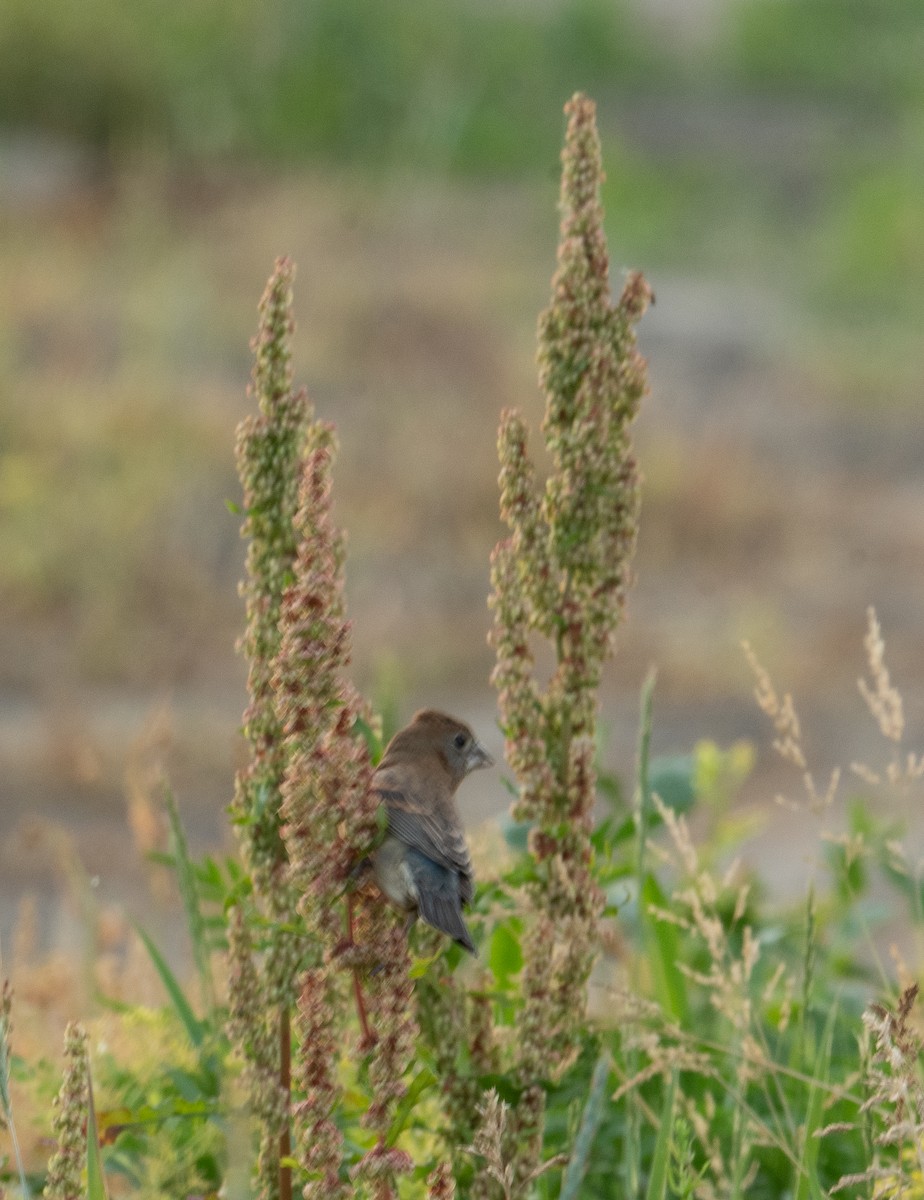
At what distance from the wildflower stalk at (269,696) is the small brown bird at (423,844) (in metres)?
0.13

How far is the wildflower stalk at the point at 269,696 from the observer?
206cm

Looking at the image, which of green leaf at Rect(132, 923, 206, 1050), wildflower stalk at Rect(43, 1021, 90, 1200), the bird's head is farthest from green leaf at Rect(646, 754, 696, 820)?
wildflower stalk at Rect(43, 1021, 90, 1200)

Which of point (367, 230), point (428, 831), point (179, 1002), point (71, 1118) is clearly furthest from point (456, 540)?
point (71, 1118)

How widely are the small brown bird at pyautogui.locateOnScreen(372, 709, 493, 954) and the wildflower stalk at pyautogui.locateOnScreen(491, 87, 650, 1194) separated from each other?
0.15 meters

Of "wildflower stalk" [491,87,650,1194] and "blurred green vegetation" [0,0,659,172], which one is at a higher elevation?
"blurred green vegetation" [0,0,659,172]

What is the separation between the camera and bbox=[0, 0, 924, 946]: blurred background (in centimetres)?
779

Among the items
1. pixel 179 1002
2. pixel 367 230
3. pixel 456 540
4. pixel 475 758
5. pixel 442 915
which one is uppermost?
pixel 367 230

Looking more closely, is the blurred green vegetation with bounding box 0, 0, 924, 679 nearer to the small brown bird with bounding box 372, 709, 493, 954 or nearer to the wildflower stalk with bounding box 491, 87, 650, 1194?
the wildflower stalk with bounding box 491, 87, 650, 1194

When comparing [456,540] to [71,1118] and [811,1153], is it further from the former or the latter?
[71,1118]

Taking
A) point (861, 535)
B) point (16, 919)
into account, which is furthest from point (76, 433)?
point (16, 919)

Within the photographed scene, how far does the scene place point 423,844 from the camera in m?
1.94

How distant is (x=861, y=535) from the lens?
33.0 ft

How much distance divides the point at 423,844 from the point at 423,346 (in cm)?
1034

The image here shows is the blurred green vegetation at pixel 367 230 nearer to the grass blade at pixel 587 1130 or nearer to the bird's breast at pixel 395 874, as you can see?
the grass blade at pixel 587 1130
